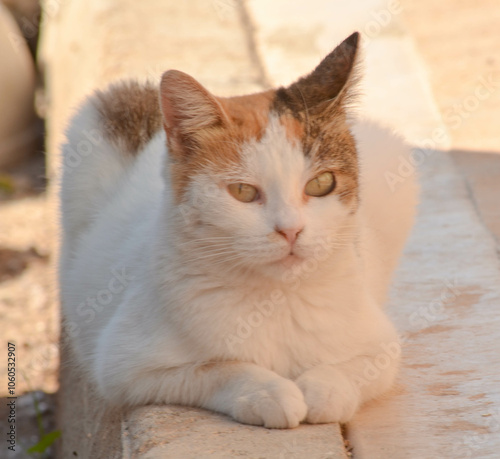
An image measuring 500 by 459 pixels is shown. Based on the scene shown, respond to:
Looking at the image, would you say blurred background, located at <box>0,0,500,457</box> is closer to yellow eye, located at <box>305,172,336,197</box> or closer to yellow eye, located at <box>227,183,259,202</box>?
yellow eye, located at <box>305,172,336,197</box>

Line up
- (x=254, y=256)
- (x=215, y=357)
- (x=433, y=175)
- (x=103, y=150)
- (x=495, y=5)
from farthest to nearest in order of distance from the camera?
(x=495, y=5) → (x=433, y=175) → (x=103, y=150) → (x=215, y=357) → (x=254, y=256)

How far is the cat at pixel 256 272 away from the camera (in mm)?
2354

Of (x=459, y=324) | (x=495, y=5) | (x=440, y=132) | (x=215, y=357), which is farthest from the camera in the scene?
(x=495, y=5)

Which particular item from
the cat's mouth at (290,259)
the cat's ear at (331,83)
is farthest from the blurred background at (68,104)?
the cat's mouth at (290,259)

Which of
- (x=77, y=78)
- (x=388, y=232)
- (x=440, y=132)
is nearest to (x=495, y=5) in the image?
(x=440, y=132)

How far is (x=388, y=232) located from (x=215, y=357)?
114cm

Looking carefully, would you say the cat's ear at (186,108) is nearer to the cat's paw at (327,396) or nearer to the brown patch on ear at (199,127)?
the brown patch on ear at (199,127)

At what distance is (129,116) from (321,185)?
148 cm

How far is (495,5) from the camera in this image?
6.73 m

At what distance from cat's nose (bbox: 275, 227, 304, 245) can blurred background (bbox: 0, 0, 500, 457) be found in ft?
6.76

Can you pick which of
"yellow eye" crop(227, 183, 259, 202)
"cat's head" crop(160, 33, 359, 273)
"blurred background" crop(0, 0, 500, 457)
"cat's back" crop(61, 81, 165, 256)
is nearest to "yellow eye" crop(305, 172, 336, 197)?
"cat's head" crop(160, 33, 359, 273)

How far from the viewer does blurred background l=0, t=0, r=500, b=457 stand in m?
5.04

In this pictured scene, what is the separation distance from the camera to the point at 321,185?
2.42 meters

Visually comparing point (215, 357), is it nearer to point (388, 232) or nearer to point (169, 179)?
point (169, 179)
